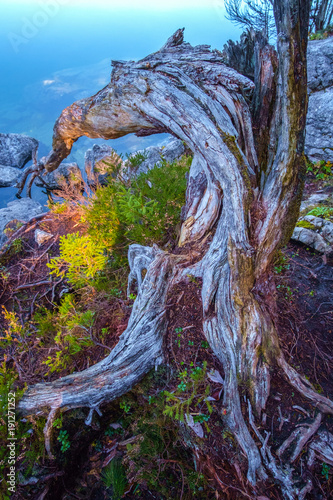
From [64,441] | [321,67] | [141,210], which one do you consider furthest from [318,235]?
[321,67]

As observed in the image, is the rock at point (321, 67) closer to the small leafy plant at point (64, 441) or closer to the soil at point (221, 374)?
the soil at point (221, 374)

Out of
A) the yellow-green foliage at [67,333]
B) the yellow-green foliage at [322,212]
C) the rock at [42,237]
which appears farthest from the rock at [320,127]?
the rock at [42,237]

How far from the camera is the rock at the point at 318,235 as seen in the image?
4171 millimetres

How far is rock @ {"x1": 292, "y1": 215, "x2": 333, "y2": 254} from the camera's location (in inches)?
164

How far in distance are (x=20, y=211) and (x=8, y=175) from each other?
425 centimetres

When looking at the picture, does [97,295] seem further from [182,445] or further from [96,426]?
[182,445]

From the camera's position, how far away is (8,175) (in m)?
11.5

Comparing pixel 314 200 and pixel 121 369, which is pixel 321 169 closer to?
pixel 314 200

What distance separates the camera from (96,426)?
323 cm

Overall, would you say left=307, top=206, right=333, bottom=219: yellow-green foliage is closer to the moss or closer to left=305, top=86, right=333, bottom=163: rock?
the moss

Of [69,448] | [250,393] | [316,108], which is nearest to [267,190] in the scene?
[250,393]

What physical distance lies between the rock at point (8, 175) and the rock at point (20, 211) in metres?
2.82

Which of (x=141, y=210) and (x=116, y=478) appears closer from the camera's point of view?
(x=116, y=478)

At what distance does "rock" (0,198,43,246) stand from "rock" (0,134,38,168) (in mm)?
4032
